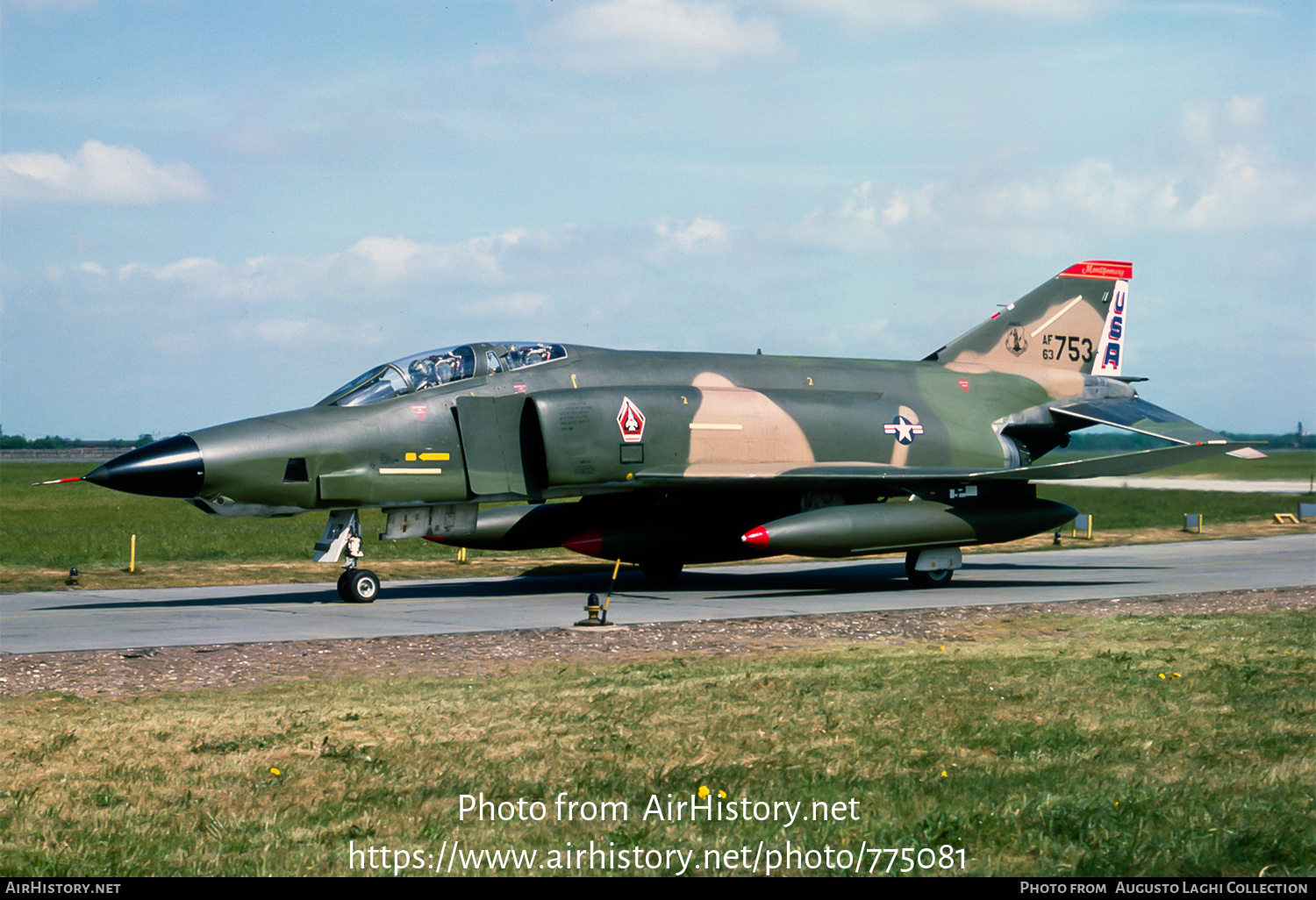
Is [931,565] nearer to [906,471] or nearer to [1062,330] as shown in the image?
[906,471]

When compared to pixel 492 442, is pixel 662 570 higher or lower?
lower

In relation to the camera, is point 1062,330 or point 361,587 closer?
point 361,587

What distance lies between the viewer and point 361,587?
16.5m

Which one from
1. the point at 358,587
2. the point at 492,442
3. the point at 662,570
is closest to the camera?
the point at 358,587

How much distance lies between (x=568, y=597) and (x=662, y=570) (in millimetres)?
2579

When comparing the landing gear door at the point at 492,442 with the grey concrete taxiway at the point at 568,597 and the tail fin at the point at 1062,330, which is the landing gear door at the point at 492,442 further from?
the tail fin at the point at 1062,330

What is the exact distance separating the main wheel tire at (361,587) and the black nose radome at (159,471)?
8.40 feet

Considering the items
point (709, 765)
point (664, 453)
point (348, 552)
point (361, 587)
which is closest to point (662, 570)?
point (664, 453)

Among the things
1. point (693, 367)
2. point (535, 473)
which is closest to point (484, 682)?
point (535, 473)

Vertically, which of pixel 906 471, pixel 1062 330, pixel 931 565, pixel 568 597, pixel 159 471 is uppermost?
pixel 1062 330

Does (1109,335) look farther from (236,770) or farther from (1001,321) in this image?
(236,770)

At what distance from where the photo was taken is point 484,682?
993 centimetres

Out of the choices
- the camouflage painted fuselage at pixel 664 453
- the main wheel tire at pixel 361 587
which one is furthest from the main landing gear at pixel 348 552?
the camouflage painted fuselage at pixel 664 453

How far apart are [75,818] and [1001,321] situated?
65.3 ft
